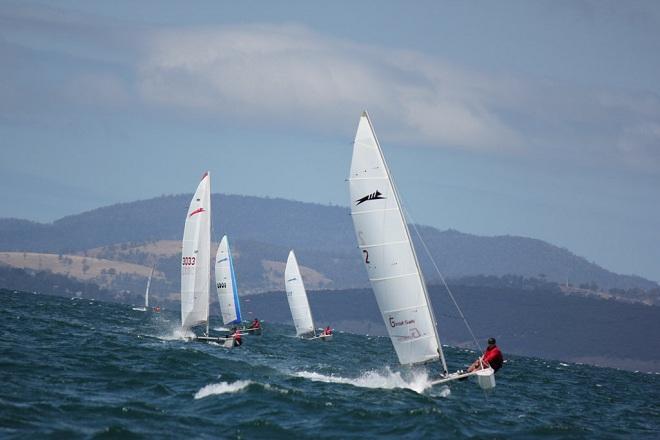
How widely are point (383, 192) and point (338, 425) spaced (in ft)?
26.7

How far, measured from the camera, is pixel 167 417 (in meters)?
29.3

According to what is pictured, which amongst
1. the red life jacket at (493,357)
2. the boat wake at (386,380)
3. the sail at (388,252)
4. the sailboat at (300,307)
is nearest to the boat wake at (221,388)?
the sail at (388,252)

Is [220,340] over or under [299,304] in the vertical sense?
under

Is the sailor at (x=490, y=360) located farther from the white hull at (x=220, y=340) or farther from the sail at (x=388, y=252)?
the white hull at (x=220, y=340)

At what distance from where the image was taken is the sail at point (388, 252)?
34.1 meters

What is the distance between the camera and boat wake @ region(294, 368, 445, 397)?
39.7 metres

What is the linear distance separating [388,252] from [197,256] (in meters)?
25.4

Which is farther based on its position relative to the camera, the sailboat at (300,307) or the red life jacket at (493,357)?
the sailboat at (300,307)

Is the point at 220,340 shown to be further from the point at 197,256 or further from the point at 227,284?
the point at 227,284

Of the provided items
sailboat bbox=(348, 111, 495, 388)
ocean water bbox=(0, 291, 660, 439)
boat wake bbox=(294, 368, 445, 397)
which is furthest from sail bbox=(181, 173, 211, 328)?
sailboat bbox=(348, 111, 495, 388)

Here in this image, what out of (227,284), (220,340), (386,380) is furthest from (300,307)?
(386,380)

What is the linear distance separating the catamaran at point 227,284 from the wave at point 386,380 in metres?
35.4

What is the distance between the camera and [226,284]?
269 feet

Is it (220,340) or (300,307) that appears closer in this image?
(220,340)
